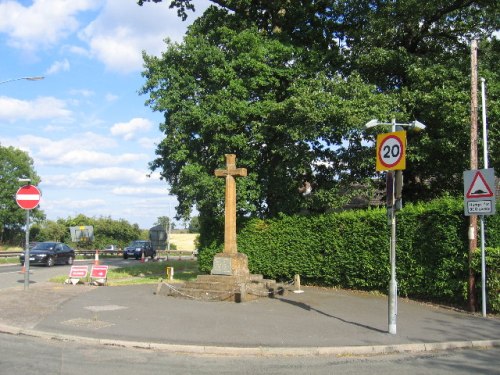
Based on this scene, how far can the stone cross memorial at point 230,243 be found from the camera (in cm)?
1598

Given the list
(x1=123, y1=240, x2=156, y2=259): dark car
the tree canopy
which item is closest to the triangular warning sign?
the tree canopy

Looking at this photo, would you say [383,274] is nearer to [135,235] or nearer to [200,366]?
[200,366]

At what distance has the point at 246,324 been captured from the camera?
10.6m

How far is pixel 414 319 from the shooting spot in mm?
11852

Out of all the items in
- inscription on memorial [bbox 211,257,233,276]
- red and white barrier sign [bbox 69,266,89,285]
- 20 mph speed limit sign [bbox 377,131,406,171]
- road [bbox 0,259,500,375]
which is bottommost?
road [bbox 0,259,500,375]

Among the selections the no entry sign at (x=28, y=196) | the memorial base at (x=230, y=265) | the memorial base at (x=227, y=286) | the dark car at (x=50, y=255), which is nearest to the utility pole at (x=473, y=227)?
the memorial base at (x=227, y=286)

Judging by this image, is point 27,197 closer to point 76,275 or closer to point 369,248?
point 76,275

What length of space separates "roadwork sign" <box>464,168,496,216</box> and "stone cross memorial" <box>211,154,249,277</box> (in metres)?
7.14

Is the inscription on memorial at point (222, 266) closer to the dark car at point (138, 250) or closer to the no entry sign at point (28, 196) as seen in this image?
the no entry sign at point (28, 196)

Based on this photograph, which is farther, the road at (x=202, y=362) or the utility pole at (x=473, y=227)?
the utility pole at (x=473, y=227)

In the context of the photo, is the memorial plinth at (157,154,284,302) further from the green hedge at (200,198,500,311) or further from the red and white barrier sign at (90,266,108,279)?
the red and white barrier sign at (90,266,108,279)

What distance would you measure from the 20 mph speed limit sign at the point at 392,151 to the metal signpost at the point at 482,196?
13.4 feet

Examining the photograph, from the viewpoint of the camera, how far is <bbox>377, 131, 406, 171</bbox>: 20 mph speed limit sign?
10133 mm

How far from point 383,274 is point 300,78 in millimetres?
8415
